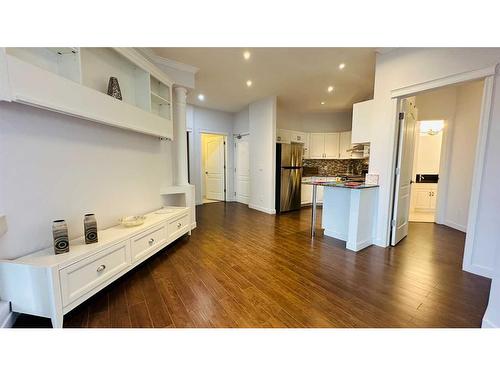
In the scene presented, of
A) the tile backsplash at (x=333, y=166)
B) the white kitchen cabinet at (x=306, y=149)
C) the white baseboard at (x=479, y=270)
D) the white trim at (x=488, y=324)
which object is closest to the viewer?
the white trim at (x=488, y=324)

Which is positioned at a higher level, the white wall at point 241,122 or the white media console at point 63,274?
the white wall at point 241,122

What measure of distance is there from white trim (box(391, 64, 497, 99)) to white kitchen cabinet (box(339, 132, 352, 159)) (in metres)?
3.37

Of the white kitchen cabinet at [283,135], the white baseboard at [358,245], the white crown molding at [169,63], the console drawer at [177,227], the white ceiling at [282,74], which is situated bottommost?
the white baseboard at [358,245]

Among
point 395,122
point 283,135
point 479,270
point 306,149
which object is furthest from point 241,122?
point 479,270

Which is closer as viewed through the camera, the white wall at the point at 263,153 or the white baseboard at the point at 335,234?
the white baseboard at the point at 335,234

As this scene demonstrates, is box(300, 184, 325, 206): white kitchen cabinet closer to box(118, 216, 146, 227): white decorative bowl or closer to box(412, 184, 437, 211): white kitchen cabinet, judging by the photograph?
box(412, 184, 437, 211): white kitchen cabinet

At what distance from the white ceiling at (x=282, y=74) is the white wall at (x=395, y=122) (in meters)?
0.50

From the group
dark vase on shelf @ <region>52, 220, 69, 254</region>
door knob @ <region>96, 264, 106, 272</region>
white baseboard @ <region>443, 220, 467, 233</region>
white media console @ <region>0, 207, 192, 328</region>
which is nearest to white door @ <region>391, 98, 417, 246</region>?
white baseboard @ <region>443, 220, 467, 233</region>

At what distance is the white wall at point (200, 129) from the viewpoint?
557 centimetres

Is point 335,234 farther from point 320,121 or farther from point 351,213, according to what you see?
point 320,121

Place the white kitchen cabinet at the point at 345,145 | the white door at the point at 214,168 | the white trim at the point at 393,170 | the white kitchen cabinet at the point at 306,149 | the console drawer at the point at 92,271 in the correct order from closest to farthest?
the console drawer at the point at 92,271 < the white trim at the point at 393,170 < the white kitchen cabinet at the point at 345,145 < the white kitchen cabinet at the point at 306,149 < the white door at the point at 214,168

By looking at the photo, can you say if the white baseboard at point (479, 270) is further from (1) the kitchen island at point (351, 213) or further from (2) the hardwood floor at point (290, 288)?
(1) the kitchen island at point (351, 213)

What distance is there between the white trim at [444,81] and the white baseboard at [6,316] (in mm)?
4361

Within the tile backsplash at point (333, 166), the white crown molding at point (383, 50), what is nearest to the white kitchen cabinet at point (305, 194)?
the tile backsplash at point (333, 166)
